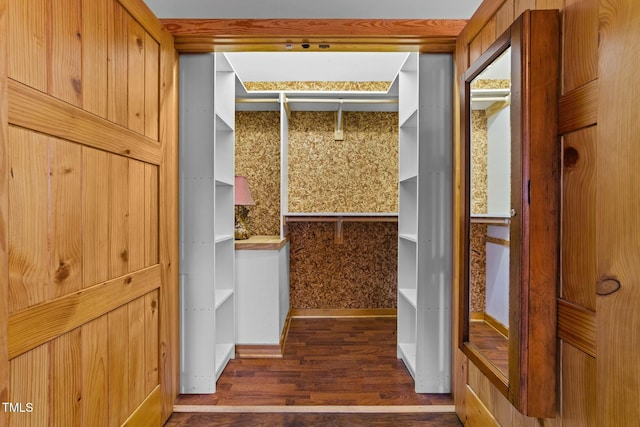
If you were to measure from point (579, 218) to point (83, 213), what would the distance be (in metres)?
1.54

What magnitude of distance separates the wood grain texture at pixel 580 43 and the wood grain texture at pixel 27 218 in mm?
1529

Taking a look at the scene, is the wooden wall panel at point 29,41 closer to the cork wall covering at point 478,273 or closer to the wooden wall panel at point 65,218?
the wooden wall panel at point 65,218

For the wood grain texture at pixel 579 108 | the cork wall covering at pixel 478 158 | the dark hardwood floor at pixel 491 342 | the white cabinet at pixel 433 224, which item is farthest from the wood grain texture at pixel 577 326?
the white cabinet at pixel 433 224

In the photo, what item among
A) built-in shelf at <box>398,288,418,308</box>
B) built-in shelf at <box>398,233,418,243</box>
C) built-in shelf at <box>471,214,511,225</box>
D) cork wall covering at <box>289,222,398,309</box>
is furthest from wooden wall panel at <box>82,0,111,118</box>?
cork wall covering at <box>289,222,398,309</box>

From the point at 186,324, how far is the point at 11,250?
1.34 m

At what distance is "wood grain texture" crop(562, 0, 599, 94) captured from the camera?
98 cm

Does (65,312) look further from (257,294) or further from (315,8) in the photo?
(315,8)

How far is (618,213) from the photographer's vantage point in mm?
867

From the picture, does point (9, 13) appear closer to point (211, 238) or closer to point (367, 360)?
point (211, 238)

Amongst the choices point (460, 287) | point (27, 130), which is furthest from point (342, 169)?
point (27, 130)


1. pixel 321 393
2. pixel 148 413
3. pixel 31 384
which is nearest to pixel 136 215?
pixel 31 384

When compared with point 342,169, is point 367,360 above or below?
below

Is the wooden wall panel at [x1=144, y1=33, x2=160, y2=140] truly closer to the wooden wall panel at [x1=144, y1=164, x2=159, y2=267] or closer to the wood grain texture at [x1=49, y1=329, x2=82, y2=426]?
the wooden wall panel at [x1=144, y1=164, x2=159, y2=267]

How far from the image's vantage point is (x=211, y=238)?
214 cm
